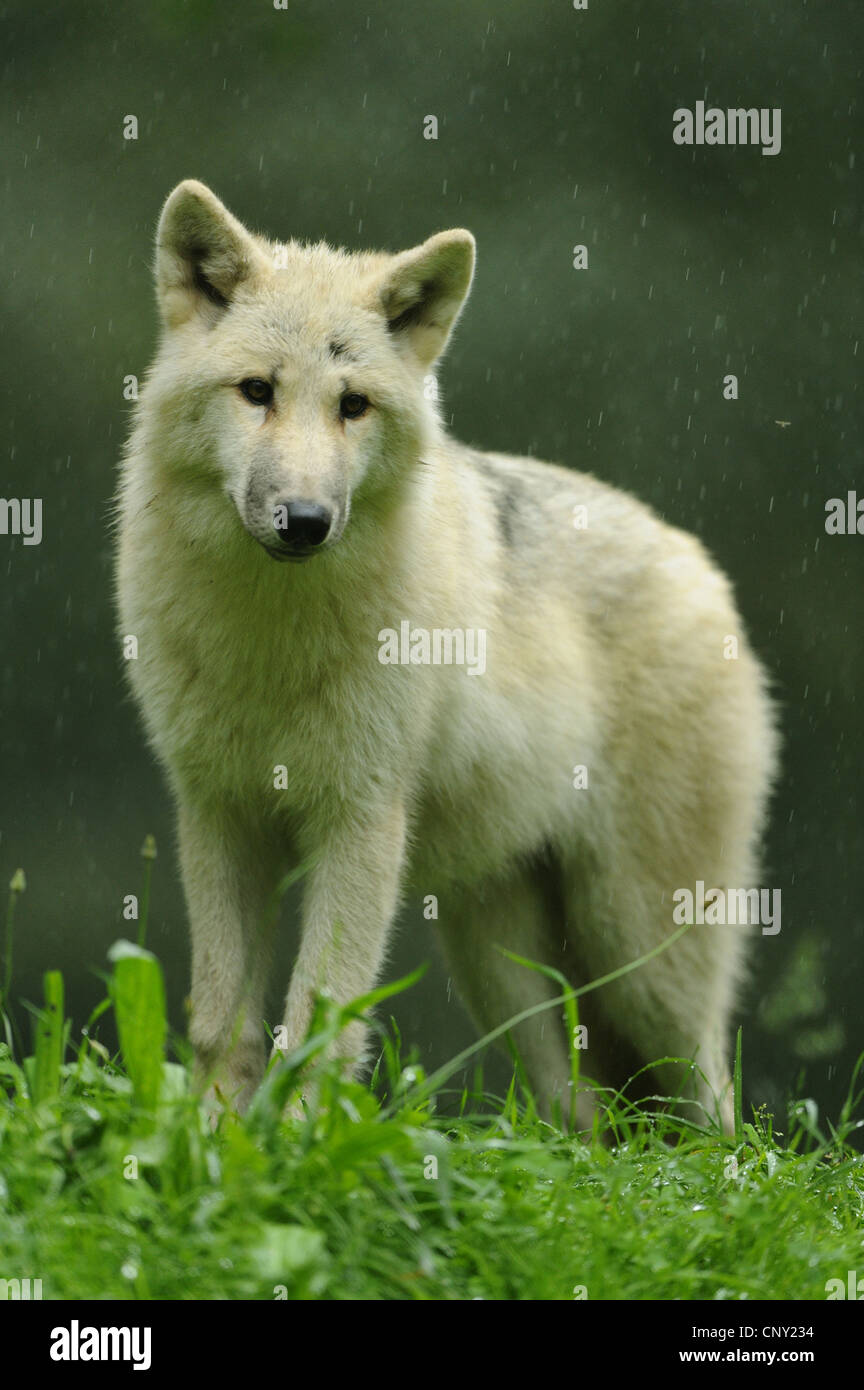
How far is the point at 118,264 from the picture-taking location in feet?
28.6

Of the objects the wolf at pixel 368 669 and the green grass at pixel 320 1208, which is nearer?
the green grass at pixel 320 1208

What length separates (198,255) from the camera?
4.50 m

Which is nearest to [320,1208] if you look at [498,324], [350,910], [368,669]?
[350,910]

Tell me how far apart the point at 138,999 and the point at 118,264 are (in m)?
6.47

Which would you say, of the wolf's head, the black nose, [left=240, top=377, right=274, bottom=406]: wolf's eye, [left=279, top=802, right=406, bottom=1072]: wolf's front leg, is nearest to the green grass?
[left=279, top=802, right=406, bottom=1072]: wolf's front leg

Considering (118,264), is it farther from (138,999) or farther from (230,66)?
(138,999)

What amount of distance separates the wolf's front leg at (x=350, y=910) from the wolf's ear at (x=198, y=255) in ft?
5.17

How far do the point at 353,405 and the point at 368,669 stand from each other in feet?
2.58

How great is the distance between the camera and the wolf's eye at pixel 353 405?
14.2 ft

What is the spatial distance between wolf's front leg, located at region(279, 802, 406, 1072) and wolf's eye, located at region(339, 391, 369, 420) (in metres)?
1.15

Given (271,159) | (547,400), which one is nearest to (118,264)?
(271,159)

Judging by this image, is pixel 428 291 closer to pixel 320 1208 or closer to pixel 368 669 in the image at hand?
pixel 368 669

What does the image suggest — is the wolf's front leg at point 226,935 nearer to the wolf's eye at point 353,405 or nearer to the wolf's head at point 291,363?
the wolf's head at point 291,363

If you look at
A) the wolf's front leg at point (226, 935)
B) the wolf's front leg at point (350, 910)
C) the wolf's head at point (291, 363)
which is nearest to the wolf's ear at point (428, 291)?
the wolf's head at point (291, 363)
